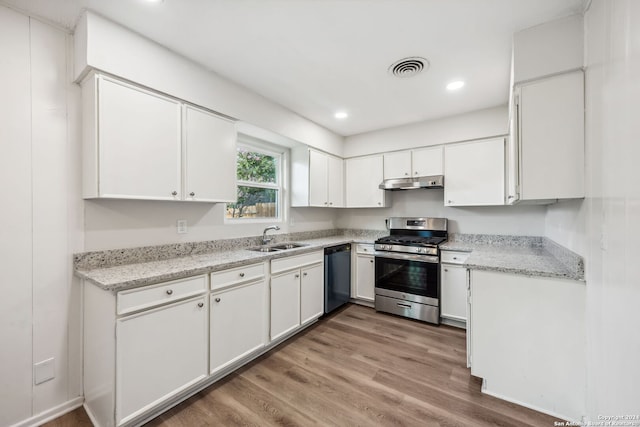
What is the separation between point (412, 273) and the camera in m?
3.24

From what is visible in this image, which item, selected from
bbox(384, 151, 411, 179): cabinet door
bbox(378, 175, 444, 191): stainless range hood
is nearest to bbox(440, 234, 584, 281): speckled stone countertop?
bbox(378, 175, 444, 191): stainless range hood

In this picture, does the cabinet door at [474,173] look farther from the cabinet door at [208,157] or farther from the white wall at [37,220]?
the white wall at [37,220]

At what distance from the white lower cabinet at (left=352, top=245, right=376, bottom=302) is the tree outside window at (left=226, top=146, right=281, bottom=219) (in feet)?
4.25

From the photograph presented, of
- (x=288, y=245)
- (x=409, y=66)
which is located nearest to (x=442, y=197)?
(x=409, y=66)

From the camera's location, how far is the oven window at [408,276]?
309 centimetres

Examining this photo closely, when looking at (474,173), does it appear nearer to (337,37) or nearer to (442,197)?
(442,197)

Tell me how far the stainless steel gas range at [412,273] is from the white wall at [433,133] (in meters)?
1.08

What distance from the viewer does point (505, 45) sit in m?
1.94

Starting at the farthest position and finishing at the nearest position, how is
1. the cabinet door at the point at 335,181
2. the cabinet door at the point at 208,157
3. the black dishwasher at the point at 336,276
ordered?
1. the cabinet door at the point at 335,181
2. the black dishwasher at the point at 336,276
3. the cabinet door at the point at 208,157

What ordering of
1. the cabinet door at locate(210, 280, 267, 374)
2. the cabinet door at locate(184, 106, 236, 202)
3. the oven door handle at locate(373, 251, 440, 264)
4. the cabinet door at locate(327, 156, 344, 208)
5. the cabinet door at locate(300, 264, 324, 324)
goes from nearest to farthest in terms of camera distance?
the cabinet door at locate(210, 280, 267, 374) < the cabinet door at locate(184, 106, 236, 202) < the cabinet door at locate(300, 264, 324, 324) < the oven door handle at locate(373, 251, 440, 264) < the cabinet door at locate(327, 156, 344, 208)

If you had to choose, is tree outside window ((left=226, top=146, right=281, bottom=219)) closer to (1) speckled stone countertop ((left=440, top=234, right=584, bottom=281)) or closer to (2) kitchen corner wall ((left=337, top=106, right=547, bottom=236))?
(2) kitchen corner wall ((left=337, top=106, right=547, bottom=236))

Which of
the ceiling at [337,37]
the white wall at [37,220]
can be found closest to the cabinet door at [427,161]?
the ceiling at [337,37]

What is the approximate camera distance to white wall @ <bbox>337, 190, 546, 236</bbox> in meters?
3.08

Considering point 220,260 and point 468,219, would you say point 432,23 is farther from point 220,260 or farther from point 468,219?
point 468,219
